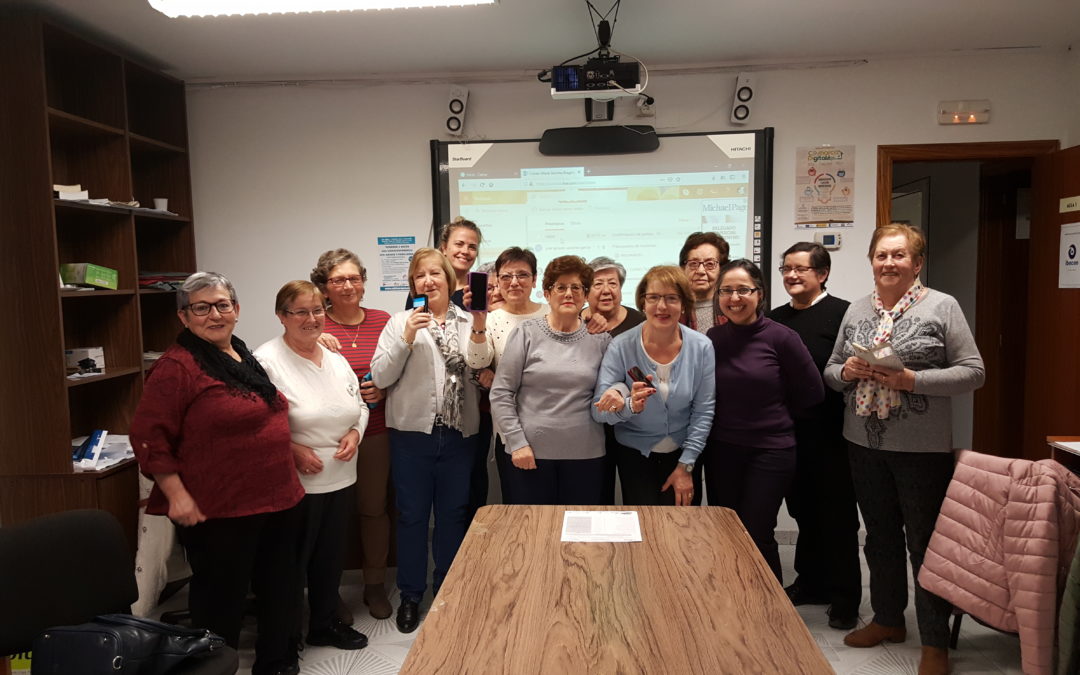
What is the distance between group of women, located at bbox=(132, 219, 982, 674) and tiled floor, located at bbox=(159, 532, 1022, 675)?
7 centimetres

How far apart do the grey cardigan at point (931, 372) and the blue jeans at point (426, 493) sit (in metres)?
1.58

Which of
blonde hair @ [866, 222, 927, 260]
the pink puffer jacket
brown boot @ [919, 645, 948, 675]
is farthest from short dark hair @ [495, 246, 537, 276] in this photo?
brown boot @ [919, 645, 948, 675]

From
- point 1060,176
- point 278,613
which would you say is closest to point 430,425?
point 278,613

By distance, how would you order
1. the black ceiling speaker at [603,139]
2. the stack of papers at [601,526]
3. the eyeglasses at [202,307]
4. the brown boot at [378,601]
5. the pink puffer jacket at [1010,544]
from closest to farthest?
Answer: the stack of papers at [601,526]
the pink puffer jacket at [1010,544]
the eyeglasses at [202,307]
the brown boot at [378,601]
the black ceiling speaker at [603,139]

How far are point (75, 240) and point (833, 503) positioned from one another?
3.73 meters

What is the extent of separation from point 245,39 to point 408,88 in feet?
2.95

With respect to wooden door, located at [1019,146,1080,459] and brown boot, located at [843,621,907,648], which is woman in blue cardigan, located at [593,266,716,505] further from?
wooden door, located at [1019,146,1080,459]

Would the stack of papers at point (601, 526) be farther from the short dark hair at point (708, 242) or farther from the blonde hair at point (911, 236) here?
the short dark hair at point (708, 242)

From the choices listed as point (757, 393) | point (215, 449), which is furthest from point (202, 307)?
point (757, 393)

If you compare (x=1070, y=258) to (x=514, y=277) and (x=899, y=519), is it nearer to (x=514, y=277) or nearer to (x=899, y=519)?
(x=899, y=519)

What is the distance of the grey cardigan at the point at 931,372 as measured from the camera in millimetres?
2189

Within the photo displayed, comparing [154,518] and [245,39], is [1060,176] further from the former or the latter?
[154,518]

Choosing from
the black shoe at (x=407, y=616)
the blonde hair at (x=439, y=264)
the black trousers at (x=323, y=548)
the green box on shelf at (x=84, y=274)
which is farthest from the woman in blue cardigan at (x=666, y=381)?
the green box on shelf at (x=84, y=274)

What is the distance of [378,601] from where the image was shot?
9.45 ft
